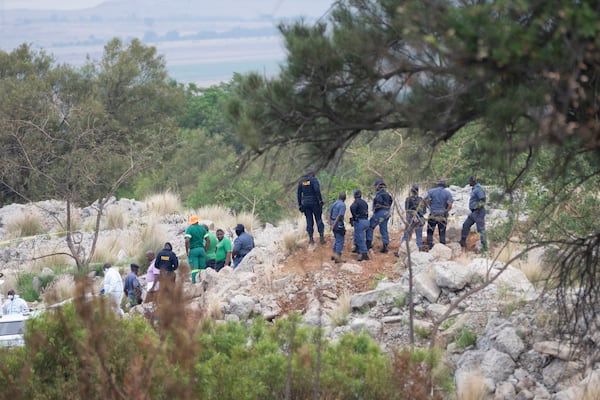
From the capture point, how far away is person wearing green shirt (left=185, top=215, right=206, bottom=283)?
62.7ft

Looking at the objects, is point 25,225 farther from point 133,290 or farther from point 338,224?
point 338,224

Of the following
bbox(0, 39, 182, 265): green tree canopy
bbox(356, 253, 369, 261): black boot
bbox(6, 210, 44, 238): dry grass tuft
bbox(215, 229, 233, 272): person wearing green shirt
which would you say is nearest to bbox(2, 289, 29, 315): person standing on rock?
bbox(215, 229, 233, 272): person wearing green shirt

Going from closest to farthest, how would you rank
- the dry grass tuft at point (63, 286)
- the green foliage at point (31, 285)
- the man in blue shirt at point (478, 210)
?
the man in blue shirt at point (478, 210) → the dry grass tuft at point (63, 286) → the green foliage at point (31, 285)

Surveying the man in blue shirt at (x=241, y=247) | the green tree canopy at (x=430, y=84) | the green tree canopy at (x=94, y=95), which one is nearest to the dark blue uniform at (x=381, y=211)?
the man in blue shirt at (x=241, y=247)

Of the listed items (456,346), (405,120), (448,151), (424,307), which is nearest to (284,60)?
(405,120)

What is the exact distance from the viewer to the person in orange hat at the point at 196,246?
19.2 m

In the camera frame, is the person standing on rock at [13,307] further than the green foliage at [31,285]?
No

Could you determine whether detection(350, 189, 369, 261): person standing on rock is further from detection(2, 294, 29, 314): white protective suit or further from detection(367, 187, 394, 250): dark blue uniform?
detection(2, 294, 29, 314): white protective suit

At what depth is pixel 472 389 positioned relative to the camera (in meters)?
10.7

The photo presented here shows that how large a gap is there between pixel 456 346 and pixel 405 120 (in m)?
4.93

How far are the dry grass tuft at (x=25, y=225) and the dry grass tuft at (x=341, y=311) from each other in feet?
51.1

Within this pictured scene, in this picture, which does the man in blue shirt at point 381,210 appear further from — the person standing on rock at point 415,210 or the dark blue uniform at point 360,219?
the person standing on rock at point 415,210

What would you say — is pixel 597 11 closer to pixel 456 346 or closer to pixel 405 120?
pixel 405 120

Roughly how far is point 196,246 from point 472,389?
9796mm
